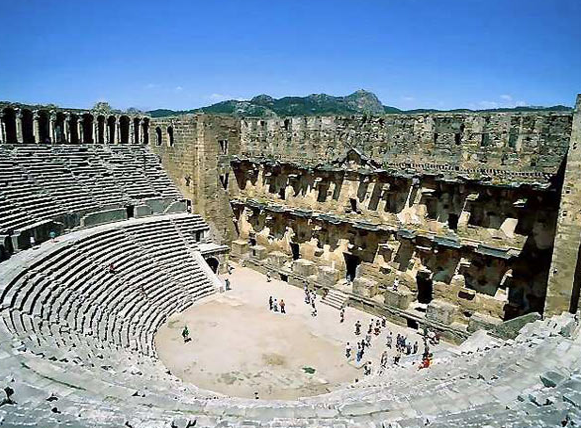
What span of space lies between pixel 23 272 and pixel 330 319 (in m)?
10.5

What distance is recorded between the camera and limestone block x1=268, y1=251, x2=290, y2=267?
73.7 ft

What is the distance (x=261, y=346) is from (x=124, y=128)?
1599cm

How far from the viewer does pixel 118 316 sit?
15.1 m

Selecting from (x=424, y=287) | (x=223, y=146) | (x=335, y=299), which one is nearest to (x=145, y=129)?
(x=223, y=146)

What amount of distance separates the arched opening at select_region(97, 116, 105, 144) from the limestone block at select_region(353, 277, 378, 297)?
50.6 ft

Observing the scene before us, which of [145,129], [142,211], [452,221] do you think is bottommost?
[142,211]

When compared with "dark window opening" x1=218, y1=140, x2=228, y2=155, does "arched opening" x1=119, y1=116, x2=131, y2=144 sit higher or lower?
higher

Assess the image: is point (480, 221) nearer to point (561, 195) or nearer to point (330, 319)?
point (561, 195)

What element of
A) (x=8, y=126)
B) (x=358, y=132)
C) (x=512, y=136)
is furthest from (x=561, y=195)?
(x=8, y=126)

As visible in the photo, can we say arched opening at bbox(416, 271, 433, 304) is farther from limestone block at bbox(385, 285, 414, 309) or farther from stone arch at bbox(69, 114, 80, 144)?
stone arch at bbox(69, 114, 80, 144)

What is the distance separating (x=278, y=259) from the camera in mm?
22484

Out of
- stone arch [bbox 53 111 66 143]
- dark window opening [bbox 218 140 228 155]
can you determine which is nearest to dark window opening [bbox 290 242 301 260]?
dark window opening [bbox 218 140 228 155]

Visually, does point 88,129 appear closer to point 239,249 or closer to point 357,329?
point 239,249

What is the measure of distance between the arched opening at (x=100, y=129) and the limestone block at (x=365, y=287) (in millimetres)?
15417
